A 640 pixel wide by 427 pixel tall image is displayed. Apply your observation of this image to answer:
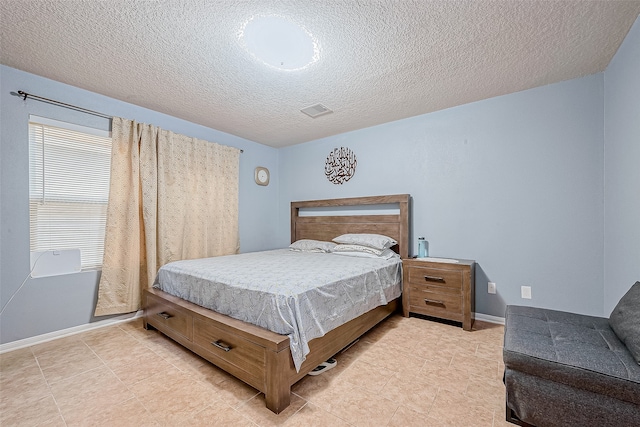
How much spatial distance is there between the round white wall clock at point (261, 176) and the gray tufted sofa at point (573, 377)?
3.74 m

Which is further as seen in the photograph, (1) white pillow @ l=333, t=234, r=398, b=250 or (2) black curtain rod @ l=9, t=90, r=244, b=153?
(1) white pillow @ l=333, t=234, r=398, b=250

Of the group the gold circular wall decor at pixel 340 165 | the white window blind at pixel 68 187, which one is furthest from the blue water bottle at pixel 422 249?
the white window blind at pixel 68 187

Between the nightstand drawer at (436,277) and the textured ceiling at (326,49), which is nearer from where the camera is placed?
the textured ceiling at (326,49)

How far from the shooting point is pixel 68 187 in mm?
2580

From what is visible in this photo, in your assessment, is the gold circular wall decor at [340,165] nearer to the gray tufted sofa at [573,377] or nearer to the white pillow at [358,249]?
the white pillow at [358,249]

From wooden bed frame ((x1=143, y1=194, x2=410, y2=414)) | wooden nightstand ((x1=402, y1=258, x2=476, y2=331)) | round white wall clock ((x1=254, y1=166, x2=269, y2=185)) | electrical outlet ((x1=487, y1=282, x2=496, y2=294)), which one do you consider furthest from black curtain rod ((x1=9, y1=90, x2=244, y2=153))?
electrical outlet ((x1=487, y1=282, x2=496, y2=294))

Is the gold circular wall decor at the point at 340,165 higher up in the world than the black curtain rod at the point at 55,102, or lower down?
lower down

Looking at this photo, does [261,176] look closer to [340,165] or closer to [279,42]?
[340,165]

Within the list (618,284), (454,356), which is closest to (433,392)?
(454,356)

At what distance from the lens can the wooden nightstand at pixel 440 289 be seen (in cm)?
258

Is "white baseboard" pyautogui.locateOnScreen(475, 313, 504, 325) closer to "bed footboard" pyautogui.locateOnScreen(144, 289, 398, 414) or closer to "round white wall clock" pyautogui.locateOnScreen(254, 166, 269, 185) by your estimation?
"bed footboard" pyautogui.locateOnScreen(144, 289, 398, 414)

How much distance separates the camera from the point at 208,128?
3.69 metres

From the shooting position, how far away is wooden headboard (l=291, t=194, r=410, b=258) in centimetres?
328

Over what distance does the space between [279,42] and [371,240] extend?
7.22ft
